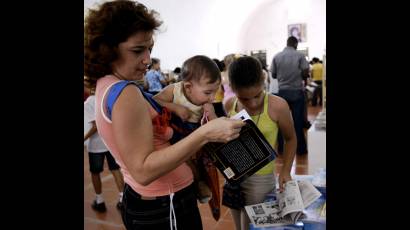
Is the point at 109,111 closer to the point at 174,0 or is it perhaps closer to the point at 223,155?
the point at 223,155

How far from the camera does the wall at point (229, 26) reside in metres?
10.6

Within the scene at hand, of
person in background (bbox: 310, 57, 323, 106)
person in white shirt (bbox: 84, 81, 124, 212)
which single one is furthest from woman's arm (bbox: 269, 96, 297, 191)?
person in background (bbox: 310, 57, 323, 106)

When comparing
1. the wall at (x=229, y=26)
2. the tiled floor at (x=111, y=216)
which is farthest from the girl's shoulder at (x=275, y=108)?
the wall at (x=229, y=26)

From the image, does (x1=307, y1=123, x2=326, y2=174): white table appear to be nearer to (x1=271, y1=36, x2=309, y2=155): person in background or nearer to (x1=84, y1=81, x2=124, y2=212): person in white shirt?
(x1=271, y1=36, x2=309, y2=155): person in background

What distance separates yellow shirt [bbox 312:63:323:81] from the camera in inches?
415

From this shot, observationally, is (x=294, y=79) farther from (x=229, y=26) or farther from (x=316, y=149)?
(x=229, y=26)

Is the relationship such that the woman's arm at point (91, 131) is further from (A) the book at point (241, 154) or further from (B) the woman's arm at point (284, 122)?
(A) the book at point (241, 154)

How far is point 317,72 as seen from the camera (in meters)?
10.5

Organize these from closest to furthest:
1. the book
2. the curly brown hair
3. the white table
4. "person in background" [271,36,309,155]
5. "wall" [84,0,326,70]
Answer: the curly brown hair → the book → the white table → "person in background" [271,36,309,155] → "wall" [84,0,326,70]

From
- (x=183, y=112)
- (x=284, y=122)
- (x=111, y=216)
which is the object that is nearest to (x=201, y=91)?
(x=183, y=112)

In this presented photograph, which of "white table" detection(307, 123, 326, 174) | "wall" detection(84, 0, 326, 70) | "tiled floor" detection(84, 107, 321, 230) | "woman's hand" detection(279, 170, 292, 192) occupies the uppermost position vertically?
"wall" detection(84, 0, 326, 70)

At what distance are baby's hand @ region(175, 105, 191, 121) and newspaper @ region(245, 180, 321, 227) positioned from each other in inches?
23.4
